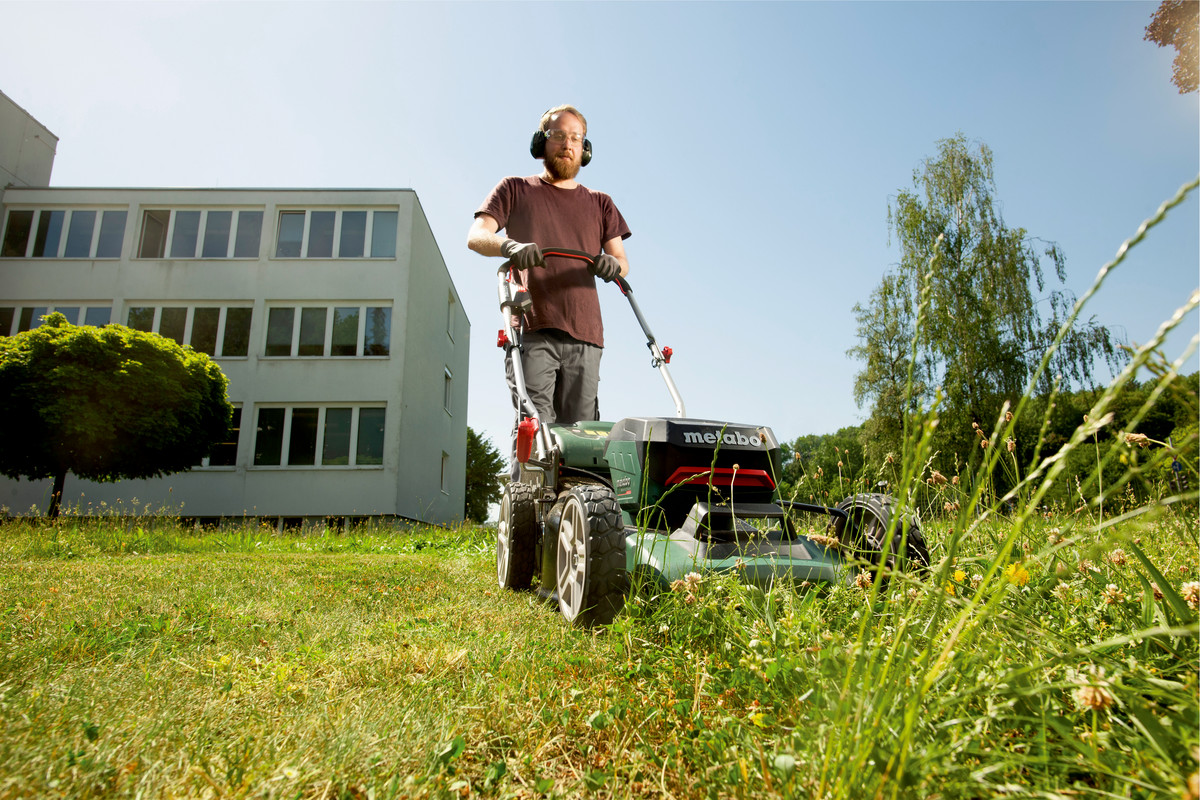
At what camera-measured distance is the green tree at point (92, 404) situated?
1273 cm

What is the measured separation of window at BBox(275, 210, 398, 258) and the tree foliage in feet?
51.6

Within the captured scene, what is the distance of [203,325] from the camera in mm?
18016

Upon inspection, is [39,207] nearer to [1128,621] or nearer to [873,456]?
[873,456]

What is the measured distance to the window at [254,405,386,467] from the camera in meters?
17.0

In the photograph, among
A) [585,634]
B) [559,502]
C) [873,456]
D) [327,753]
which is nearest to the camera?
[327,753]

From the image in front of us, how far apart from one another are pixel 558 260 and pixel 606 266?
27 cm

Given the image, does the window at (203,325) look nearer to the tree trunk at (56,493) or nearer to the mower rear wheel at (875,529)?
the tree trunk at (56,493)

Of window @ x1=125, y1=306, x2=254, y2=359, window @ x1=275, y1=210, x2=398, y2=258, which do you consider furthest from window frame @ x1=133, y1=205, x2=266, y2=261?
window @ x1=125, y1=306, x2=254, y2=359

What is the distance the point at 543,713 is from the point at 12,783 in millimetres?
849

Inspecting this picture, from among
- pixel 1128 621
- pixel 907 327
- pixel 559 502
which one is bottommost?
pixel 1128 621

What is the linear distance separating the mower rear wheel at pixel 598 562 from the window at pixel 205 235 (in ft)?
61.0

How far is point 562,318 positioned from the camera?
386 centimetres

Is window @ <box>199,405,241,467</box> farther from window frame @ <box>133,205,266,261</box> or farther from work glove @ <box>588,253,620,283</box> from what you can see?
work glove @ <box>588,253,620,283</box>

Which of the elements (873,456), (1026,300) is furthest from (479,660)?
(1026,300)
